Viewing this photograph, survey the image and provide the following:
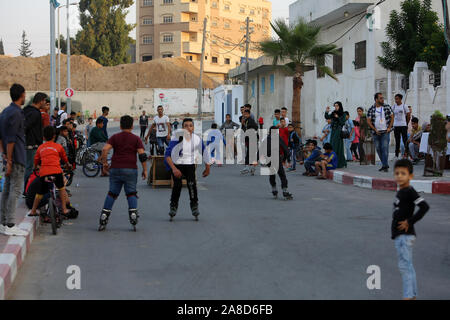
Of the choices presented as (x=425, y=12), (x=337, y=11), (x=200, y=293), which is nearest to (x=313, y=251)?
(x=200, y=293)

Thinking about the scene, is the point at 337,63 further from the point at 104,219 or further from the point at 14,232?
the point at 14,232

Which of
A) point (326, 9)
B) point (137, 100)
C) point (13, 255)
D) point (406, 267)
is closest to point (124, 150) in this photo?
point (13, 255)

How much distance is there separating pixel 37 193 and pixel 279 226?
3.48 meters

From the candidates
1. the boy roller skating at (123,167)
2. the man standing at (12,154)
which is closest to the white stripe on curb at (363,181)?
the boy roller skating at (123,167)

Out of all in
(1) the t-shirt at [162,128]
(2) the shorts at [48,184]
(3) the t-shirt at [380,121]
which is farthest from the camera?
(1) the t-shirt at [162,128]

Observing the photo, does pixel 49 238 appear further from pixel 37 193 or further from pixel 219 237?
pixel 219 237

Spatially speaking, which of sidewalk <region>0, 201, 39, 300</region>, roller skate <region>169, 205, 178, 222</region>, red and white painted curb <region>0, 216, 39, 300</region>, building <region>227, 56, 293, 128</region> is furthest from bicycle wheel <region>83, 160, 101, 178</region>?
building <region>227, 56, 293, 128</region>

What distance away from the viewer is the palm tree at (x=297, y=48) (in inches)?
1166

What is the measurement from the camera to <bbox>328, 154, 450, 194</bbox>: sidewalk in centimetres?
1352

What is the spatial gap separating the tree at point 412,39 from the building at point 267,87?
12.3 metres

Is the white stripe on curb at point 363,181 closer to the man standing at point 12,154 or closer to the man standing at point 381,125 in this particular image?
the man standing at point 381,125

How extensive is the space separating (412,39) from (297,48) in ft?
22.2

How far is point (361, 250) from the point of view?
24.9ft

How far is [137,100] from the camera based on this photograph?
292ft
